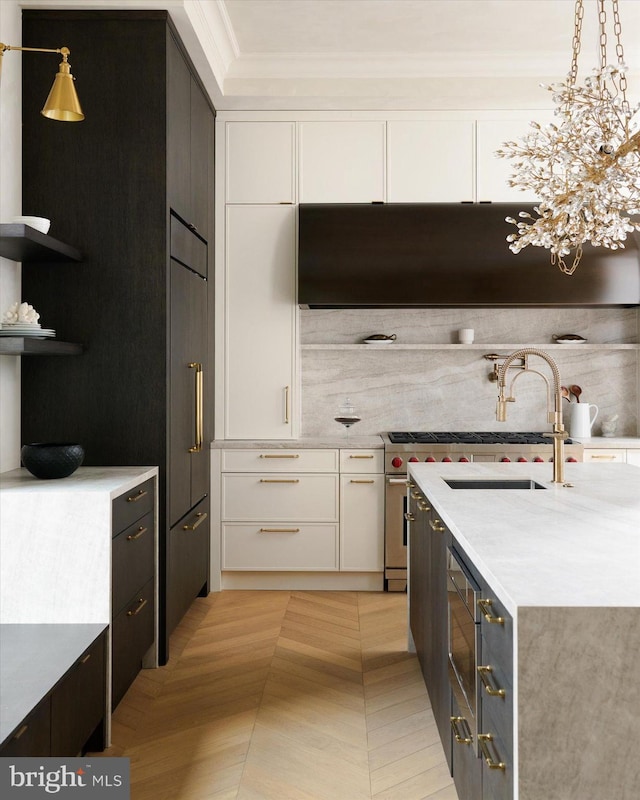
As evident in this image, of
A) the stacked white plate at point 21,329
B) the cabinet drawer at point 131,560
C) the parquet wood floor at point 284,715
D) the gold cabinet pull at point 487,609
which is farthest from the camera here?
the stacked white plate at point 21,329

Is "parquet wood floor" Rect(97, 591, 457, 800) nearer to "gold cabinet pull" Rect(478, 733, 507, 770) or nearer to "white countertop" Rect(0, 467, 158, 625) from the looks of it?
"white countertop" Rect(0, 467, 158, 625)

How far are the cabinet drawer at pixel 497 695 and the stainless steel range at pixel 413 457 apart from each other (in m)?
2.67

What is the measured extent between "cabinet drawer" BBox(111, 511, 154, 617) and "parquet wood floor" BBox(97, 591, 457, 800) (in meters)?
0.46

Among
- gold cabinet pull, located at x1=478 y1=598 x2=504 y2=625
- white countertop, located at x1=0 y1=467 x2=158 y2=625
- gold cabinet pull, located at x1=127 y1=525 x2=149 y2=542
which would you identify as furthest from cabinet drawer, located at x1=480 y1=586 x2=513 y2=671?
gold cabinet pull, located at x1=127 y1=525 x2=149 y2=542

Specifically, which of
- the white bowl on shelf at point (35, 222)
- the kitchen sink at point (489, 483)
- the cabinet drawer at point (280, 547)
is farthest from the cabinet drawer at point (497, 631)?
the cabinet drawer at point (280, 547)

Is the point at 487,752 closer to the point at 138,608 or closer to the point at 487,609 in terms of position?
the point at 487,609

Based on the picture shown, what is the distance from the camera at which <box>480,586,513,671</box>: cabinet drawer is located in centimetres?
136

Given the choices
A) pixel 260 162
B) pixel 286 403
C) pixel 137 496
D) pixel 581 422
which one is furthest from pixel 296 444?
pixel 581 422

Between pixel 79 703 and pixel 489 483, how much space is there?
5.49 ft

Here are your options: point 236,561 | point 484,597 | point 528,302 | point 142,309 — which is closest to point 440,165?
point 528,302

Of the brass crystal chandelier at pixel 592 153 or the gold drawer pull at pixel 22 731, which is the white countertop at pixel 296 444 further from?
the gold drawer pull at pixel 22 731

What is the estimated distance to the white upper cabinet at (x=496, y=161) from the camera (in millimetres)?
4477

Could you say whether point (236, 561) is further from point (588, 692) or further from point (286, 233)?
point (588, 692)

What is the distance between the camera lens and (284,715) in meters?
2.74
